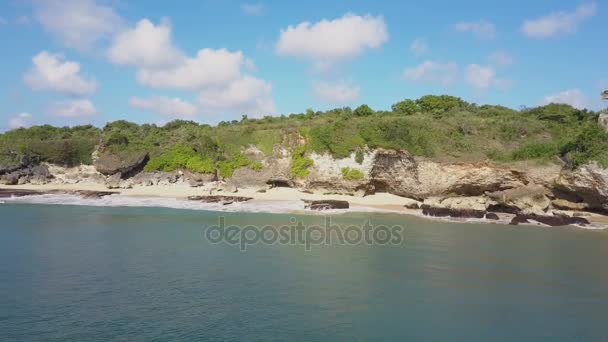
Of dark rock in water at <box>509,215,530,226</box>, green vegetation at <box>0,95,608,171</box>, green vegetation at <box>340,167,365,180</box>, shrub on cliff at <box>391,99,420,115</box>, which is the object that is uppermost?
shrub on cliff at <box>391,99,420,115</box>

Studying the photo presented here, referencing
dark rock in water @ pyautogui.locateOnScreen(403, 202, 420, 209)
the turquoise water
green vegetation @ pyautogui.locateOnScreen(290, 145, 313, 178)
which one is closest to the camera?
the turquoise water

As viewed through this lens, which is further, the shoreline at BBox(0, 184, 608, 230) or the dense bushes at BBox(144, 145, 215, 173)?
the dense bushes at BBox(144, 145, 215, 173)

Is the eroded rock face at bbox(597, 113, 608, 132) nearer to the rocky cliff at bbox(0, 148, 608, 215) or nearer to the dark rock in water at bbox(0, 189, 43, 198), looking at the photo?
the rocky cliff at bbox(0, 148, 608, 215)

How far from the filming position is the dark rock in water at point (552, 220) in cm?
2689

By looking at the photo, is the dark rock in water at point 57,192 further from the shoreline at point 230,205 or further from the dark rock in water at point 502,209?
the dark rock in water at point 502,209

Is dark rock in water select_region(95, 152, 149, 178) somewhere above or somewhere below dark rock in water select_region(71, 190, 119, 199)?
above

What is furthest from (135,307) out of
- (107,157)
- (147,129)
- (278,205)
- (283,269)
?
(147,129)

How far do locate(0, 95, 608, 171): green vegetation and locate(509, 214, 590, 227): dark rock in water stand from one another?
347cm

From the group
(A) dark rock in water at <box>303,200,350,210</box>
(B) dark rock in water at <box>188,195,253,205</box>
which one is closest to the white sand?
(B) dark rock in water at <box>188,195,253,205</box>

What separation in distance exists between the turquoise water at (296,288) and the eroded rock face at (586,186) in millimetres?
5306

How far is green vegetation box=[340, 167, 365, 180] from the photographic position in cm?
3597

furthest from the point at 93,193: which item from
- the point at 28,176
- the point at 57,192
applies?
the point at 28,176

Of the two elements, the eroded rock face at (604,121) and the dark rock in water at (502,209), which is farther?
the dark rock in water at (502,209)

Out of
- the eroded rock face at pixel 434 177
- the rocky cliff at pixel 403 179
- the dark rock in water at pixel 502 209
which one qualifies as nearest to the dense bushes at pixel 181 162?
the rocky cliff at pixel 403 179
